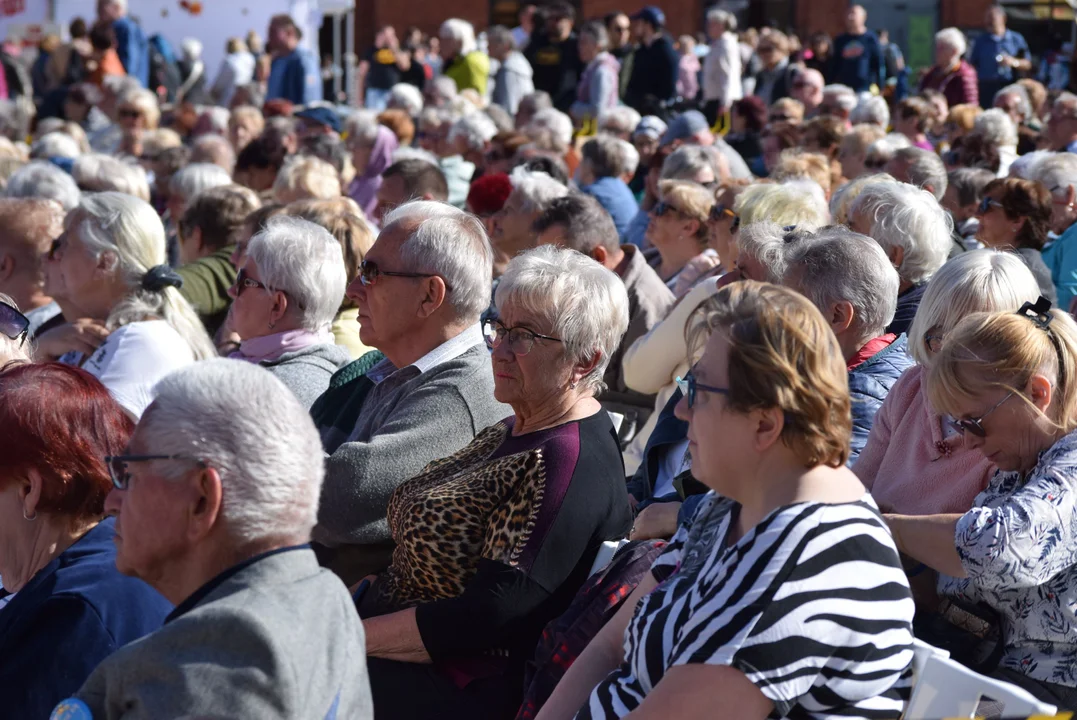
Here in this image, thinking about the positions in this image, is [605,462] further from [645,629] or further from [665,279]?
[665,279]

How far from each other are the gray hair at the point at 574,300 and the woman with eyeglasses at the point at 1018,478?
90 centimetres

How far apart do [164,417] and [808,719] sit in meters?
Result: 1.23

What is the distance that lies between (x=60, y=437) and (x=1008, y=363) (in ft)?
6.62

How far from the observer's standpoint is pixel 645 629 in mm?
2420

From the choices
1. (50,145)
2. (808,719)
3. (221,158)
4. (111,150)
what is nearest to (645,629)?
(808,719)

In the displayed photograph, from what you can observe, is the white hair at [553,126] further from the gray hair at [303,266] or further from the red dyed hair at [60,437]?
the red dyed hair at [60,437]

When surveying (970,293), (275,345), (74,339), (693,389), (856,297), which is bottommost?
(74,339)

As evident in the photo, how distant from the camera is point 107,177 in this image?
25.7ft

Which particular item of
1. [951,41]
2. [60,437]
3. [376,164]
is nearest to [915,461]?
[60,437]

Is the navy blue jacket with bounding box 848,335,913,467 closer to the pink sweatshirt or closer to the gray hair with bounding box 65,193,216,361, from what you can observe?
the pink sweatshirt

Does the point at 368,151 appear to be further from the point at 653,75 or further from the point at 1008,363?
the point at 1008,363

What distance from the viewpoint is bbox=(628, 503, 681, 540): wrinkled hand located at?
11.1 feet

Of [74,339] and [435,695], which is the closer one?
Result: [435,695]

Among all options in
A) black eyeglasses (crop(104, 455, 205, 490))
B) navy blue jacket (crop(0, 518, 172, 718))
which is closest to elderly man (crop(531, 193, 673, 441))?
navy blue jacket (crop(0, 518, 172, 718))
